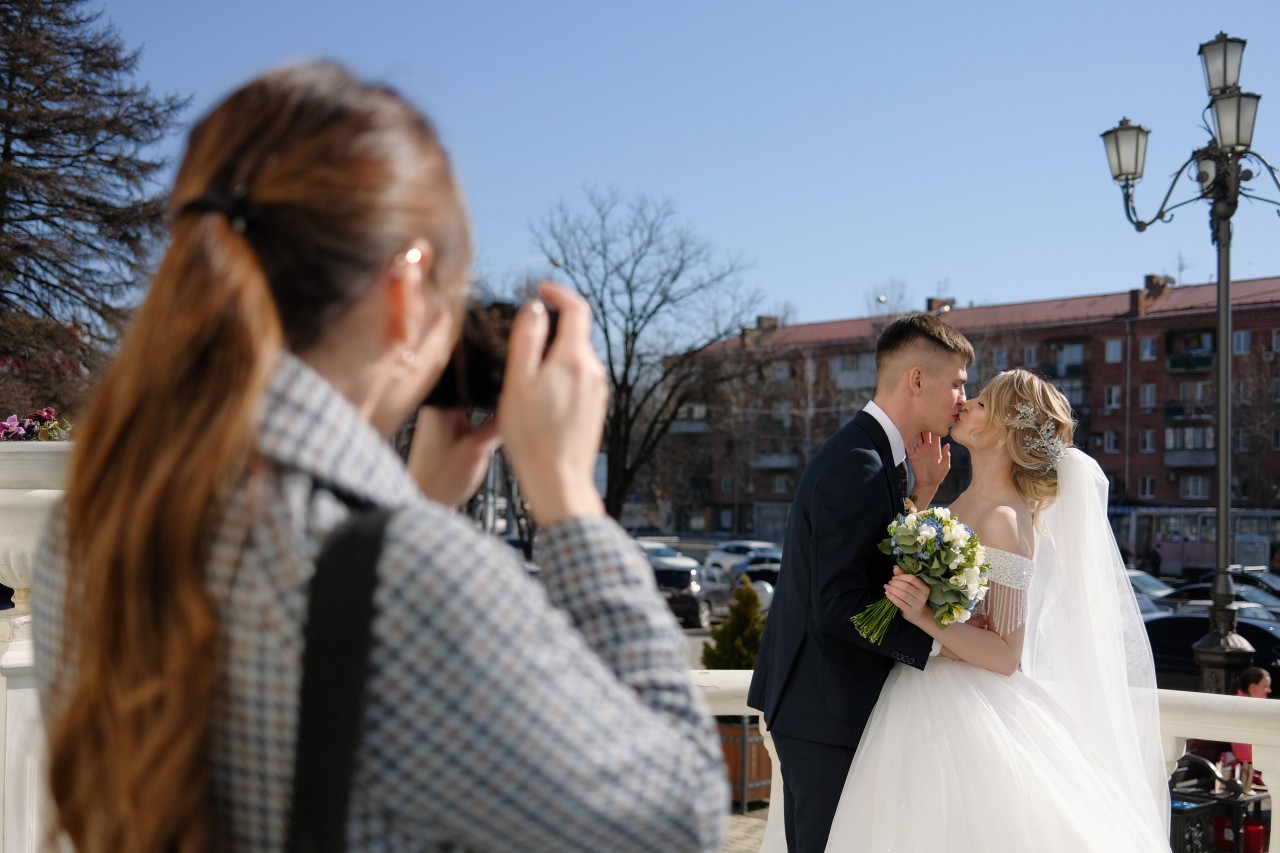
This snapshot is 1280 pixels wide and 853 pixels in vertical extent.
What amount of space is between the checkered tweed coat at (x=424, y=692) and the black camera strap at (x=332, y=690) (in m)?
0.01

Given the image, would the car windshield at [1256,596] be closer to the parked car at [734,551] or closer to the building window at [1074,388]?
the parked car at [734,551]

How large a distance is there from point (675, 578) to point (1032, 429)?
962 inches

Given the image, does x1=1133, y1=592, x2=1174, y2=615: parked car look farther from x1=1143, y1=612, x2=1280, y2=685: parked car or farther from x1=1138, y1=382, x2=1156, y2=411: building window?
x1=1138, y1=382, x2=1156, y2=411: building window

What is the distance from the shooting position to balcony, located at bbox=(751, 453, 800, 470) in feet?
239

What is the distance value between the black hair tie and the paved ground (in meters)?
7.65

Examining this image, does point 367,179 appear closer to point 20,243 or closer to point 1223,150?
point 1223,150

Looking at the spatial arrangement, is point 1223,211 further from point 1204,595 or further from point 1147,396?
point 1147,396

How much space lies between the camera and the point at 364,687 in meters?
1.03

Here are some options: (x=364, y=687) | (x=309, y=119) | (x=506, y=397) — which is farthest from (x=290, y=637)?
(x=309, y=119)

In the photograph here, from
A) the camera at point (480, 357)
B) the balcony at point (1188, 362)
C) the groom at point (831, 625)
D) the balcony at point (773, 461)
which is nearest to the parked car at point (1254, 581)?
the groom at point (831, 625)

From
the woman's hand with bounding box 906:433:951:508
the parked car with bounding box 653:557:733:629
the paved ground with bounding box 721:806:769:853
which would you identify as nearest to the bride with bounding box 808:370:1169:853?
the woman's hand with bounding box 906:433:951:508

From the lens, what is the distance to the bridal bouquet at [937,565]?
3.73 meters

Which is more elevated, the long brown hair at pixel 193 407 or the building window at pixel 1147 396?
the building window at pixel 1147 396

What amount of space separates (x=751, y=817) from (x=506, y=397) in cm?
907
